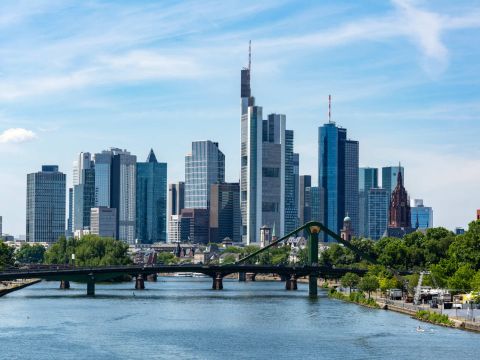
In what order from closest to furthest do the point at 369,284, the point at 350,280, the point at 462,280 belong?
the point at 462,280, the point at 369,284, the point at 350,280

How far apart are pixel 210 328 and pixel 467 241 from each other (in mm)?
48030

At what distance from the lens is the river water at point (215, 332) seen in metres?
88.1

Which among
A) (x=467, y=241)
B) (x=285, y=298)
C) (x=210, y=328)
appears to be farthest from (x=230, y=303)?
(x=210, y=328)

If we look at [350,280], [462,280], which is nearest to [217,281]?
[350,280]

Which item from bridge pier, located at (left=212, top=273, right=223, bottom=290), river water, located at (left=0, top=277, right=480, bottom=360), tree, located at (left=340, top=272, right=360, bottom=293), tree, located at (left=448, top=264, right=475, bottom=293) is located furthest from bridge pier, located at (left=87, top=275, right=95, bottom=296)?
tree, located at (left=448, top=264, right=475, bottom=293)

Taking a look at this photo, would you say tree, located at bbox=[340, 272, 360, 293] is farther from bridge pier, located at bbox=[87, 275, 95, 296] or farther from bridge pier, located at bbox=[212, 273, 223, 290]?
bridge pier, located at bbox=[87, 275, 95, 296]

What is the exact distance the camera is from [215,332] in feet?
345

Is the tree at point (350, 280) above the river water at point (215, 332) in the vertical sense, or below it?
above

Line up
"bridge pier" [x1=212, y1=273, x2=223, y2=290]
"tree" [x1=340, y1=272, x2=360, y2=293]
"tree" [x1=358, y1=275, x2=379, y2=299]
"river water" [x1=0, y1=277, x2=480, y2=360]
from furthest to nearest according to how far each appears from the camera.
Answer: "bridge pier" [x1=212, y1=273, x2=223, y2=290] → "tree" [x1=340, y1=272, x2=360, y2=293] → "tree" [x1=358, y1=275, x2=379, y2=299] → "river water" [x1=0, y1=277, x2=480, y2=360]

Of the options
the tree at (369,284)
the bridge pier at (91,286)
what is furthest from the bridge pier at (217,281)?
the tree at (369,284)

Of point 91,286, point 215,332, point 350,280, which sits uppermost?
point 350,280

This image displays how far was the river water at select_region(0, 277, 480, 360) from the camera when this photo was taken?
8812 cm

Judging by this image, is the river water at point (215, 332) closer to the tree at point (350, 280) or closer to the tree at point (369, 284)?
the tree at point (369, 284)

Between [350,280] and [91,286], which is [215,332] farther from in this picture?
[350,280]
